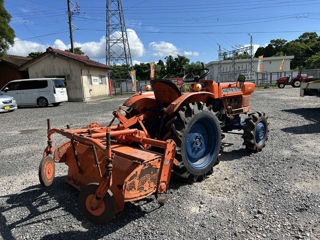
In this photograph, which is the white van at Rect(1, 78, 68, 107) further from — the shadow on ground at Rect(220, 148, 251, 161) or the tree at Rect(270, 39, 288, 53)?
the tree at Rect(270, 39, 288, 53)

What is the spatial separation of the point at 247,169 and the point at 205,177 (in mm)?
808

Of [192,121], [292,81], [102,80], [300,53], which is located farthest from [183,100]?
[300,53]

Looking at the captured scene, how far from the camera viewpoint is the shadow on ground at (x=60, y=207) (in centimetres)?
236

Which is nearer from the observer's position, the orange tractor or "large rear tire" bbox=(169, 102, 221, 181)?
the orange tractor

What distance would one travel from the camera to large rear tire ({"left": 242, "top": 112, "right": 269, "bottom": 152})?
4.29 meters

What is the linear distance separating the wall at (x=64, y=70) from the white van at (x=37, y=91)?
127 inches

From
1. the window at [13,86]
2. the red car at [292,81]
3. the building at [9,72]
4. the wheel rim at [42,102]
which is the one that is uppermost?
the building at [9,72]

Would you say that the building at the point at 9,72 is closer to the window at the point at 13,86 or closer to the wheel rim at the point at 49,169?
the window at the point at 13,86

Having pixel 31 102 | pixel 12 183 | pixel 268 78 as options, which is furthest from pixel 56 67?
pixel 268 78

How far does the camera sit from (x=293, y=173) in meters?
3.60

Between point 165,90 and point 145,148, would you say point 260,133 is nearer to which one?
→ point 165,90

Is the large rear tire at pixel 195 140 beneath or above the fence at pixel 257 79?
beneath

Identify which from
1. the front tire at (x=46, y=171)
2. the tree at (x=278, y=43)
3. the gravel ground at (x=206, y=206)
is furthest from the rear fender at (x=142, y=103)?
the tree at (x=278, y=43)

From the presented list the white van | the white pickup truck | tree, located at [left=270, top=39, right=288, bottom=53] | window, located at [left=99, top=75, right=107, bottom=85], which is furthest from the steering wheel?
tree, located at [left=270, top=39, right=288, bottom=53]
